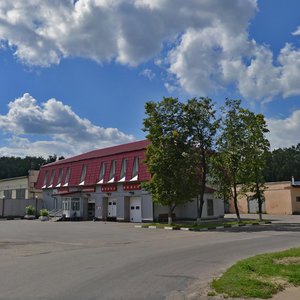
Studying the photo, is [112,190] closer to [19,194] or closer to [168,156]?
[168,156]

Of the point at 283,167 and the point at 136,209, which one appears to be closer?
the point at 136,209

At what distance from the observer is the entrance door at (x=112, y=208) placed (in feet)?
151

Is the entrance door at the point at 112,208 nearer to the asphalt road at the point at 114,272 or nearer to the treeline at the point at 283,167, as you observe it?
the asphalt road at the point at 114,272

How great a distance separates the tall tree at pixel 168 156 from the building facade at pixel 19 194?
29.3 metres

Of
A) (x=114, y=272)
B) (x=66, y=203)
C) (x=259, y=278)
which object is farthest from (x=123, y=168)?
(x=259, y=278)

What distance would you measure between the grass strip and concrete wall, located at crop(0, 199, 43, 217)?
49256 millimetres

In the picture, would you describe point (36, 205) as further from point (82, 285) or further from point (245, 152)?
point (82, 285)

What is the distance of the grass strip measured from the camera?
305 inches

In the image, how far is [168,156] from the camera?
3259cm

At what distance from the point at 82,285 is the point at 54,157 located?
115317 millimetres

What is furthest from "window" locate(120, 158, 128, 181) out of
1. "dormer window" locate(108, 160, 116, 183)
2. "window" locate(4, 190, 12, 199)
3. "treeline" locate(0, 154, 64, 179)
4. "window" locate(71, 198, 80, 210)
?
"treeline" locate(0, 154, 64, 179)

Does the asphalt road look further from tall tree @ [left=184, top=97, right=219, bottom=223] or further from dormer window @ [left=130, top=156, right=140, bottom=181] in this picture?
dormer window @ [left=130, top=156, right=140, bottom=181]

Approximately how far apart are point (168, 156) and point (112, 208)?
53.7 ft

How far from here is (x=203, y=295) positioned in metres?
7.93
